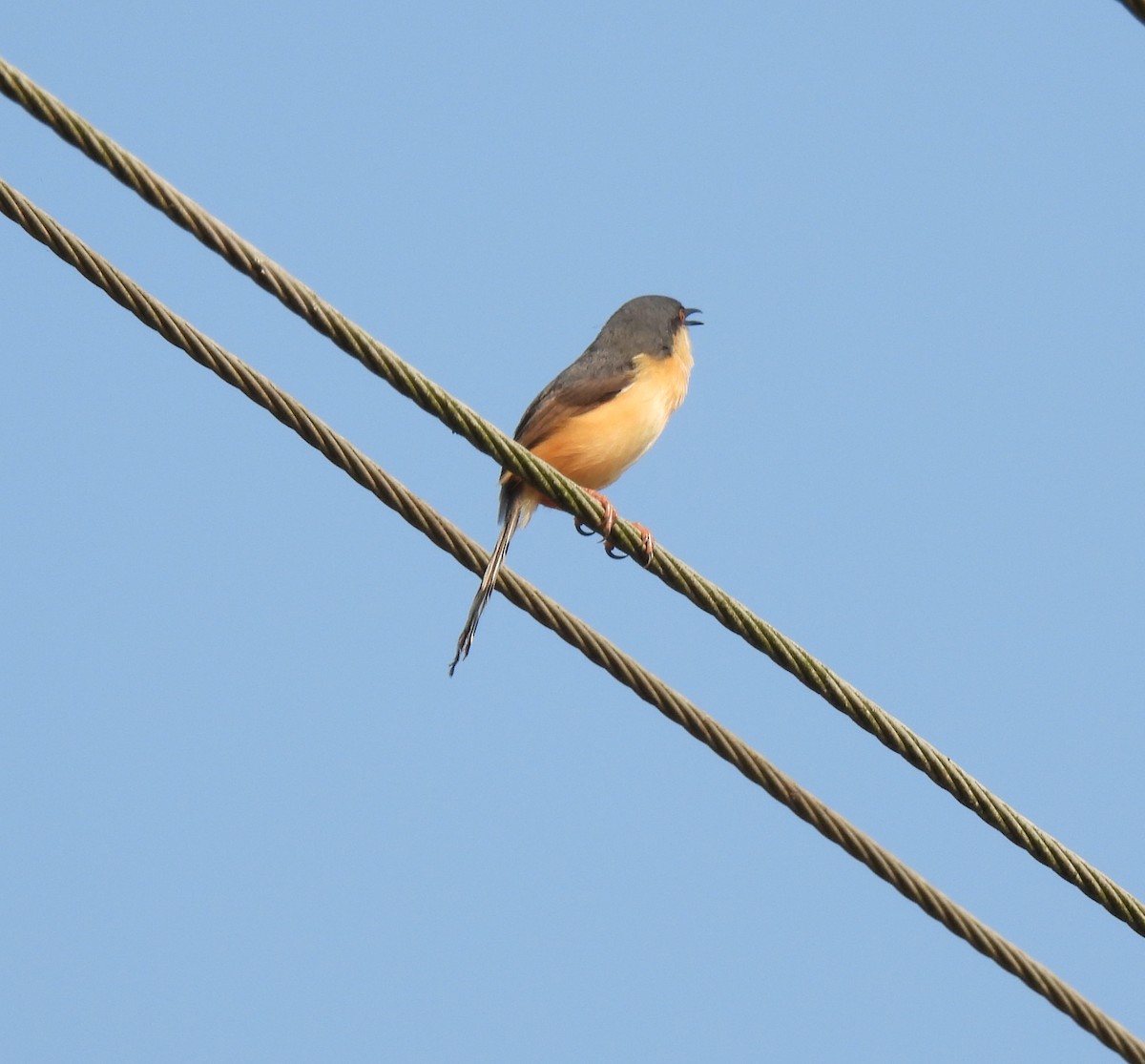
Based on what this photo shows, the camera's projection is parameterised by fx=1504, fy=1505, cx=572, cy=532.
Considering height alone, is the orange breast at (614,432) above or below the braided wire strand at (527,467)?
above

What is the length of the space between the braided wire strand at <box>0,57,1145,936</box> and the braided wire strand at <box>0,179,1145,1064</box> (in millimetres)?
258

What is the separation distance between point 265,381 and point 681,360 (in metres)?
4.64

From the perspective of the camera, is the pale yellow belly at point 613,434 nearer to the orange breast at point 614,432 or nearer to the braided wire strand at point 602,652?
the orange breast at point 614,432

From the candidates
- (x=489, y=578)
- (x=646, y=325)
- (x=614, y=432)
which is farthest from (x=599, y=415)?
(x=489, y=578)

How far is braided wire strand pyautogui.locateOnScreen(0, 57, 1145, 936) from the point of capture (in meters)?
3.67

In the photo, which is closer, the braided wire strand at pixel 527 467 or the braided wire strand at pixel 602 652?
the braided wire strand at pixel 527 467

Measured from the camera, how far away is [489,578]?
507cm

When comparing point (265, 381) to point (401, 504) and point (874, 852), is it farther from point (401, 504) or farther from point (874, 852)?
point (874, 852)

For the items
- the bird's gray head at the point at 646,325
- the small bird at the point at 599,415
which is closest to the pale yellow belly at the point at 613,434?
the small bird at the point at 599,415

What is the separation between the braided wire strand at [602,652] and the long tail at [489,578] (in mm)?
358

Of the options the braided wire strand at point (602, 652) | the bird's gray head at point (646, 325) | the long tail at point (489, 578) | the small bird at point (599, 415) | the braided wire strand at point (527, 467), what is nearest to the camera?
the braided wire strand at point (527, 467)

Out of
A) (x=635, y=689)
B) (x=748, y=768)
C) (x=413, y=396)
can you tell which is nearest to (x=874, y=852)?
(x=748, y=768)

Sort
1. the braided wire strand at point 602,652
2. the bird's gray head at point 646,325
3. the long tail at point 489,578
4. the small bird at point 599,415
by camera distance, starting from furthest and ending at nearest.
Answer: the bird's gray head at point 646,325 → the small bird at point 599,415 → the long tail at point 489,578 → the braided wire strand at point 602,652

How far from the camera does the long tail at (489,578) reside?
5.15m
